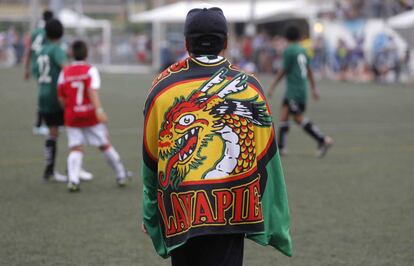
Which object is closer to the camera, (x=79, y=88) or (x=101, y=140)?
(x=79, y=88)

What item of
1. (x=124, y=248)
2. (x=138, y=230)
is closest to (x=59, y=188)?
(x=138, y=230)

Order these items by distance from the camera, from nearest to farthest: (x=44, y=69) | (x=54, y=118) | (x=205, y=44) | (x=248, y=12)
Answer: (x=205, y=44), (x=54, y=118), (x=44, y=69), (x=248, y=12)

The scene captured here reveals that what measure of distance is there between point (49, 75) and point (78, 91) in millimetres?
1331

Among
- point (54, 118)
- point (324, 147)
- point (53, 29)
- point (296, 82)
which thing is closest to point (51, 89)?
point (54, 118)

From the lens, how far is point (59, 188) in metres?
10.6

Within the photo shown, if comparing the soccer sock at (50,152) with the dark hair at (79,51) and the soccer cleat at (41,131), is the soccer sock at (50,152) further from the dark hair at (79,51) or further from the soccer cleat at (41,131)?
the soccer cleat at (41,131)

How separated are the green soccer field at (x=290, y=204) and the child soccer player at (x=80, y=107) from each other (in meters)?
0.44

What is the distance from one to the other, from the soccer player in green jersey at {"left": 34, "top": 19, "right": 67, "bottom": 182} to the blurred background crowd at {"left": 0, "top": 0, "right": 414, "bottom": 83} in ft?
54.5

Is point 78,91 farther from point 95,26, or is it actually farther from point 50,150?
point 95,26

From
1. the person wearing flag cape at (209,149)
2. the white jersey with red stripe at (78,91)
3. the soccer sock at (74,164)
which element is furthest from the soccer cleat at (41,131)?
the person wearing flag cape at (209,149)

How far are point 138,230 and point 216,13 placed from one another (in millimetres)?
4213

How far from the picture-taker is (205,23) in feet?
14.3

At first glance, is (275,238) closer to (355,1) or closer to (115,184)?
(115,184)

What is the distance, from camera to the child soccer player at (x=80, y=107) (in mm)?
9812
